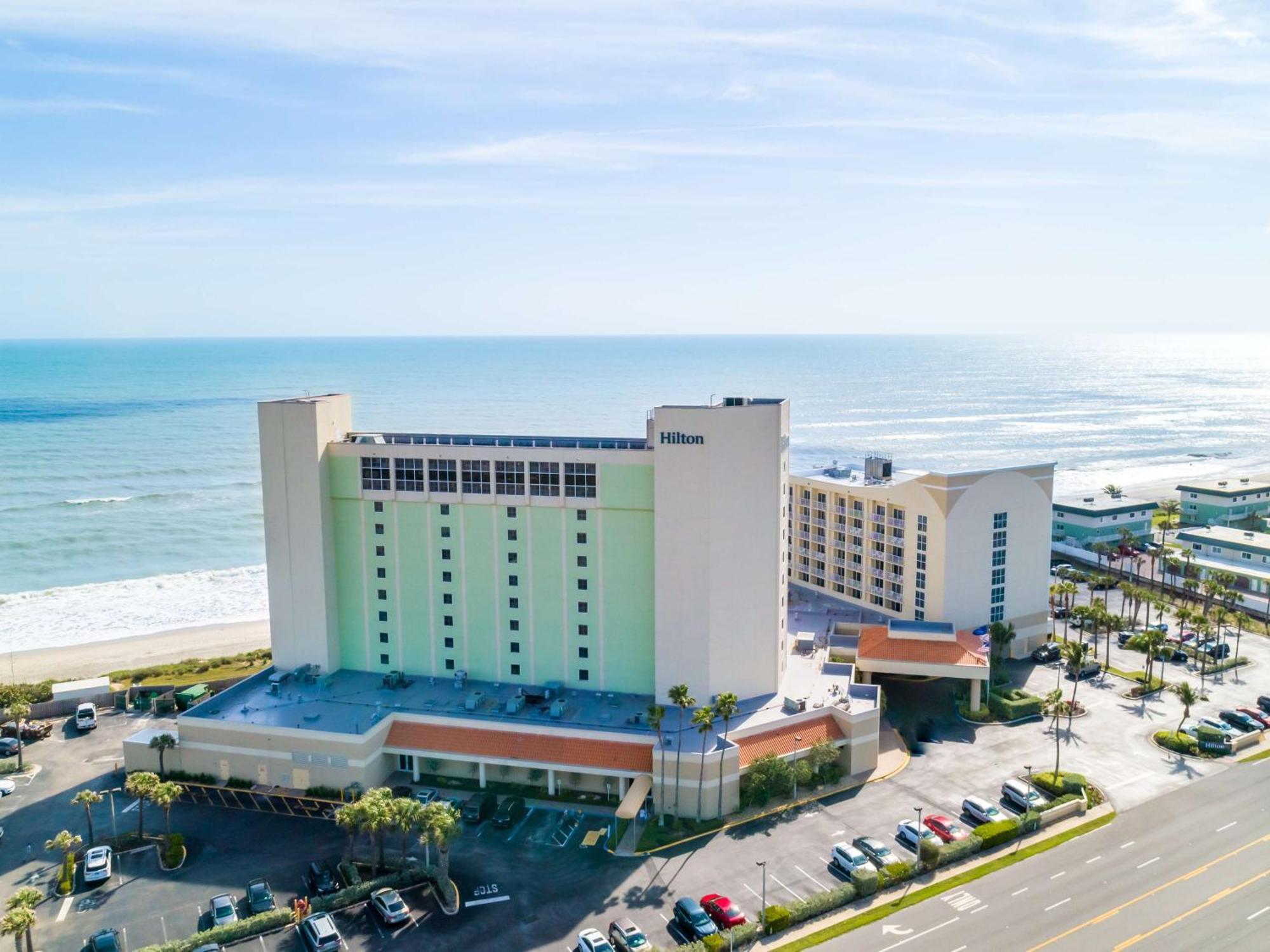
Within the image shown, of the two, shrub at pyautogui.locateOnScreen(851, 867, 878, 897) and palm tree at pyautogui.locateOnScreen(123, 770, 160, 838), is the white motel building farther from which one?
shrub at pyautogui.locateOnScreen(851, 867, 878, 897)

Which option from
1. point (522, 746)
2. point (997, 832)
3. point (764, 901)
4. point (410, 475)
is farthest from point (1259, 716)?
point (410, 475)

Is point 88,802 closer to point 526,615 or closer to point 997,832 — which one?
point 526,615

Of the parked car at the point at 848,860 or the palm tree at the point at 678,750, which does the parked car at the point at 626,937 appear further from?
the parked car at the point at 848,860

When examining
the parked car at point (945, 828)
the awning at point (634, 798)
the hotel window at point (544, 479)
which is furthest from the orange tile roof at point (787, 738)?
the hotel window at point (544, 479)

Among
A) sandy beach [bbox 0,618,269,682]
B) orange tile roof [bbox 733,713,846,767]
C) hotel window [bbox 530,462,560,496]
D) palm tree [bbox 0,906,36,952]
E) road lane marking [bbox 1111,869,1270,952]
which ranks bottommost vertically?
sandy beach [bbox 0,618,269,682]

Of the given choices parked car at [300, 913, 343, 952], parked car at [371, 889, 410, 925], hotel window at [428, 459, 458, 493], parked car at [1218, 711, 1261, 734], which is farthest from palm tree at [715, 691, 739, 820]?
parked car at [1218, 711, 1261, 734]
